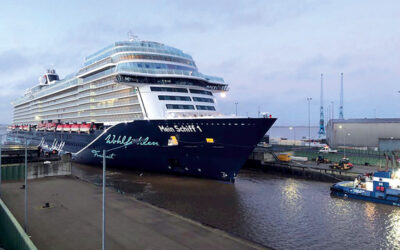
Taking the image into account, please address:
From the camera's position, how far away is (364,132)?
57.8 m

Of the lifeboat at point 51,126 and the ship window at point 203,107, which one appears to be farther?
the lifeboat at point 51,126

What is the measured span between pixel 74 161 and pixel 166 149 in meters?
24.9

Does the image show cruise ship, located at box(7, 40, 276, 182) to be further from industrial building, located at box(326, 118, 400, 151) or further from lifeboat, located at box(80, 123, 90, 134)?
industrial building, located at box(326, 118, 400, 151)

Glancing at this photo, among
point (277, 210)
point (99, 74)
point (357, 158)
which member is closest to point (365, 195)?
point (277, 210)

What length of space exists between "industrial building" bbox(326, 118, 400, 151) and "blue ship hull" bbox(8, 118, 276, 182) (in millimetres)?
37754

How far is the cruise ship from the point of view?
27.6 m

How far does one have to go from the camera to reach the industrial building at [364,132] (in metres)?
55.5

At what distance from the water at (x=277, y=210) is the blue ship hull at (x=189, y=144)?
164 centimetres

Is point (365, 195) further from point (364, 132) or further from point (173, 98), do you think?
point (364, 132)

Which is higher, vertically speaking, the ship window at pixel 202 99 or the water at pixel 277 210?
the ship window at pixel 202 99

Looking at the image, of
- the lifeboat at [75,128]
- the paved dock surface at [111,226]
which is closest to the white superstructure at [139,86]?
the lifeboat at [75,128]

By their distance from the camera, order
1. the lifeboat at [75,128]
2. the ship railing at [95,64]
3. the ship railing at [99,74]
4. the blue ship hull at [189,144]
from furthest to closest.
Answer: the lifeboat at [75,128] < the ship railing at [95,64] < the ship railing at [99,74] < the blue ship hull at [189,144]
